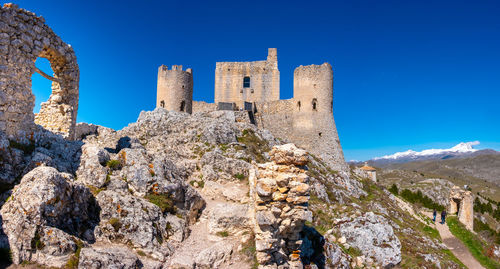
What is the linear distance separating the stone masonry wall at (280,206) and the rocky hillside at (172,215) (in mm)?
28

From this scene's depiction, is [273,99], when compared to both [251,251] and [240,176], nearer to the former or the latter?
[240,176]

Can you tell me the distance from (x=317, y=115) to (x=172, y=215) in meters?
19.7

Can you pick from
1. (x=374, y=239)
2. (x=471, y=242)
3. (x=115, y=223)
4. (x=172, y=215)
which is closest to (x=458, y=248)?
(x=471, y=242)

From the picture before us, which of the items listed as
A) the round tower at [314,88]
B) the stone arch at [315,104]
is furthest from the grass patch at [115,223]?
the stone arch at [315,104]

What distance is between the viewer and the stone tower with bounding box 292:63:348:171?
26.8 metres

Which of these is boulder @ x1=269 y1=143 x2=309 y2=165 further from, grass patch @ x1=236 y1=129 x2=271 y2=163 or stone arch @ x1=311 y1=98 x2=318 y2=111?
stone arch @ x1=311 y1=98 x2=318 y2=111

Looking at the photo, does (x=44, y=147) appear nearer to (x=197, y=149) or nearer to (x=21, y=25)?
(x=21, y=25)

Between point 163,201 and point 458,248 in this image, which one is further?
point 458,248

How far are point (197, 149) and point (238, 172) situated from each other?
308 cm

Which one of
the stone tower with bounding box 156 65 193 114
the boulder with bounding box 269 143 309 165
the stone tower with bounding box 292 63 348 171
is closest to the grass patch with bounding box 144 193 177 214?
the boulder with bounding box 269 143 309 165

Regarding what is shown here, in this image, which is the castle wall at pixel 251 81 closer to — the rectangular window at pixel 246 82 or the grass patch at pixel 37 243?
the rectangular window at pixel 246 82

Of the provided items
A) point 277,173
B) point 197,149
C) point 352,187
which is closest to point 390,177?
point 352,187

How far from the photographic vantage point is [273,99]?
3225 centimetres

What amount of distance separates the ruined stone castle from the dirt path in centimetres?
838
